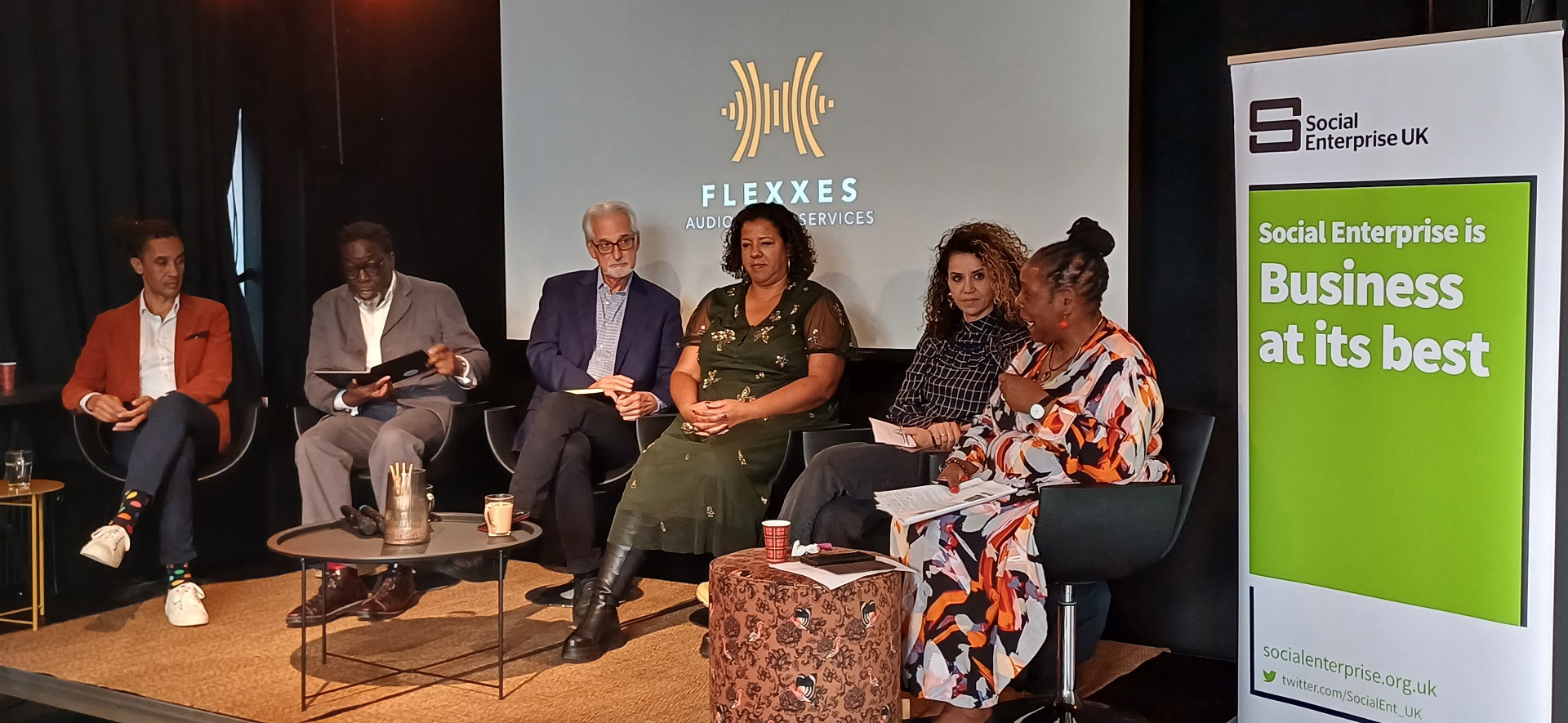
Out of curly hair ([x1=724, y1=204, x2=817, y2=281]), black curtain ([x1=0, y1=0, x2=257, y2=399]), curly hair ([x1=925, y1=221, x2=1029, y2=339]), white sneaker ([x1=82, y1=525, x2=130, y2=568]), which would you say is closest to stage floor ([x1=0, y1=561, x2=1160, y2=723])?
white sneaker ([x1=82, y1=525, x2=130, y2=568])

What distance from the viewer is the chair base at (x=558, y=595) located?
4.74 meters

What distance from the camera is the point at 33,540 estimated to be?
4.49 metres

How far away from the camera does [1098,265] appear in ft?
10.5

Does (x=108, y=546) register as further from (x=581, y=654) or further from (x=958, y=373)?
(x=958, y=373)

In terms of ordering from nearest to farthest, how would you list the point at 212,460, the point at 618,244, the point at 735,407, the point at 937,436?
1. the point at 937,436
2. the point at 735,407
3. the point at 212,460
4. the point at 618,244

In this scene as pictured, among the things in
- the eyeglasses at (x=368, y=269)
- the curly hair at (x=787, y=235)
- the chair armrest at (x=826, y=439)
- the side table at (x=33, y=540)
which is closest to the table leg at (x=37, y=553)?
the side table at (x=33, y=540)

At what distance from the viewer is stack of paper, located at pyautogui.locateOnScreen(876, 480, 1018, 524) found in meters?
3.07

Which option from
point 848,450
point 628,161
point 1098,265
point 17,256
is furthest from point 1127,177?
point 17,256

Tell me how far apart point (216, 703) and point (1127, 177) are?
3.01 meters

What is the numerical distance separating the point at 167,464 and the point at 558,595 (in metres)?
1.45

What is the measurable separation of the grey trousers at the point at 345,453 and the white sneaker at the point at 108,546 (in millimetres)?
591

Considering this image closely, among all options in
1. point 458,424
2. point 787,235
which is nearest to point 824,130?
point 787,235

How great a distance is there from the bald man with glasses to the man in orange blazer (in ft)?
3.83

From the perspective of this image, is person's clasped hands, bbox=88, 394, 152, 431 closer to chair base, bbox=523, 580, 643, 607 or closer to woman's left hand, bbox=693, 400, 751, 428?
chair base, bbox=523, 580, 643, 607
